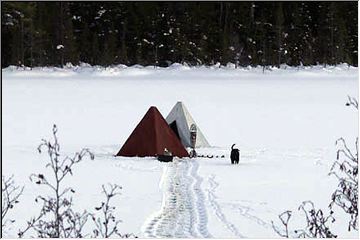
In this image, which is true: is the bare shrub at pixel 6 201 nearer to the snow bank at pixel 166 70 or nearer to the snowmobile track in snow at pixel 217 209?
the snowmobile track in snow at pixel 217 209

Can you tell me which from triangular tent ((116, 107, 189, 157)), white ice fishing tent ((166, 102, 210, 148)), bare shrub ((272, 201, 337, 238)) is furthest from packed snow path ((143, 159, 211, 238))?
white ice fishing tent ((166, 102, 210, 148))

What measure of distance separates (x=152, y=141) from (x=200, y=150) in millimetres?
1153

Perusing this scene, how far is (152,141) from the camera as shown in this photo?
34.8 feet

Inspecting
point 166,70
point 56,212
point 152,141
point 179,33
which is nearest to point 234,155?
point 152,141

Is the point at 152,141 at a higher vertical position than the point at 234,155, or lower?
higher

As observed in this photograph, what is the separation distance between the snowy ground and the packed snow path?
0.03 feet

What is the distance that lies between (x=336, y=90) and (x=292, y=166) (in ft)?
52.8

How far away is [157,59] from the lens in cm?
4034

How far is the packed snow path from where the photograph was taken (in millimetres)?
5566

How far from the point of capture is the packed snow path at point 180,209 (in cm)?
557

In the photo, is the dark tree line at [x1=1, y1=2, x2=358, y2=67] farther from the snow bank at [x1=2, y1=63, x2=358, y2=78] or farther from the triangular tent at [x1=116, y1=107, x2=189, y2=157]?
the triangular tent at [x1=116, y1=107, x2=189, y2=157]

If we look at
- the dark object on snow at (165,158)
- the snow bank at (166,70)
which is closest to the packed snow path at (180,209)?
the dark object on snow at (165,158)

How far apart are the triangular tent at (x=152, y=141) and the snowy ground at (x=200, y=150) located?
38 cm

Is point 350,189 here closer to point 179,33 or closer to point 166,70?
point 166,70
